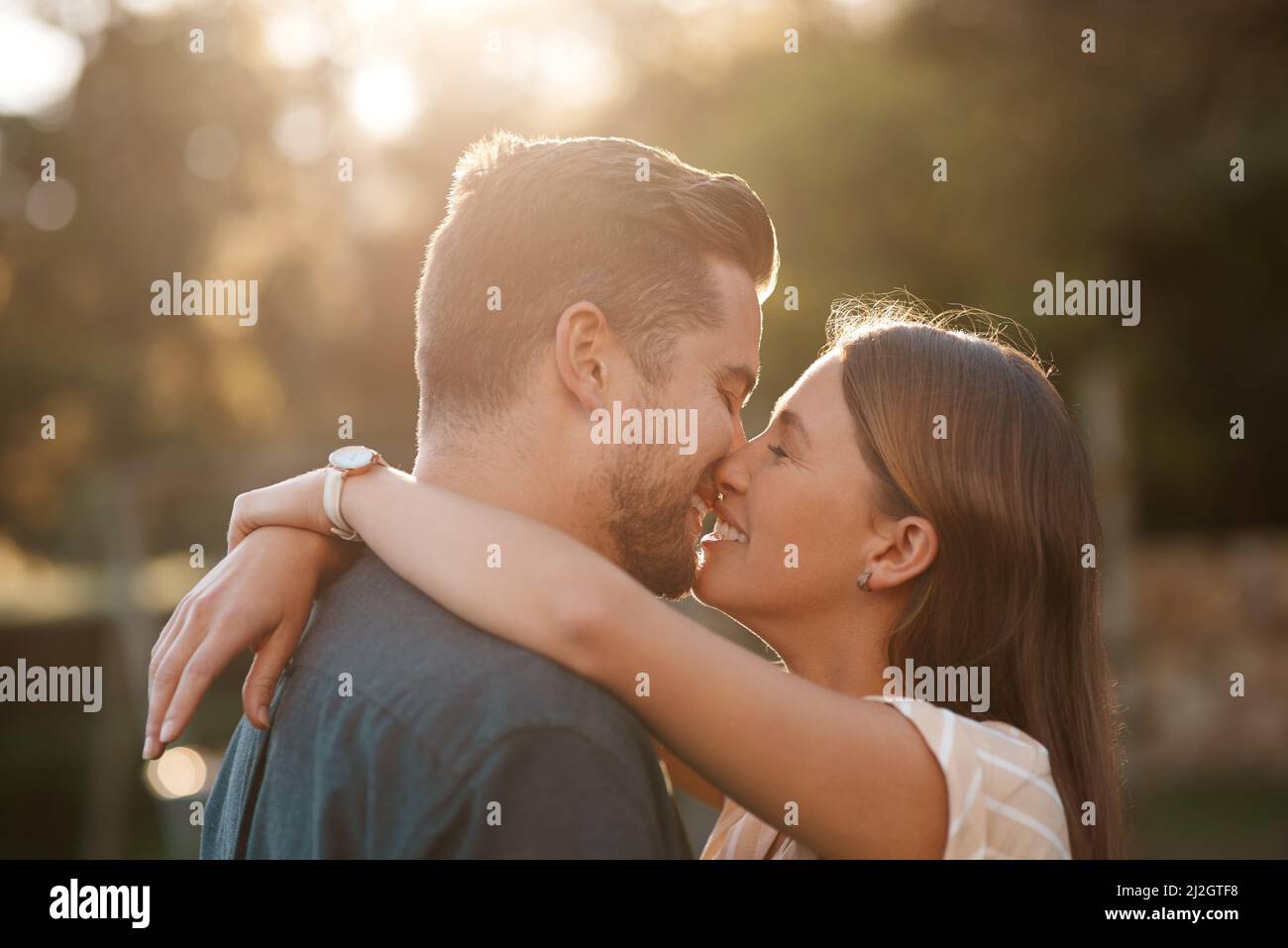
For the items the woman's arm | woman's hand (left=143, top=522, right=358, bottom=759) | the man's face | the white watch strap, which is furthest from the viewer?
the man's face

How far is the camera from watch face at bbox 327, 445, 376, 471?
8.21 ft

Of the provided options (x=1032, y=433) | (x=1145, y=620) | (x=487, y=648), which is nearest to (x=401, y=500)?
(x=487, y=648)

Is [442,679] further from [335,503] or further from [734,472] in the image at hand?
[734,472]

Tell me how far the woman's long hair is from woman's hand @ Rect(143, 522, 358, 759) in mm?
1278

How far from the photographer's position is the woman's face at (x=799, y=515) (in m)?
2.86

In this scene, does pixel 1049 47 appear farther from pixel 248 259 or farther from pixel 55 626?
pixel 55 626

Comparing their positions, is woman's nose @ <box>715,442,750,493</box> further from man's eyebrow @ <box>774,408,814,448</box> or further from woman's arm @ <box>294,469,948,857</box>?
woman's arm @ <box>294,469,948,857</box>

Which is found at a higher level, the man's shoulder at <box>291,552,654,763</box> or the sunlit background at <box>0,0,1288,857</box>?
the sunlit background at <box>0,0,1288,857</box>

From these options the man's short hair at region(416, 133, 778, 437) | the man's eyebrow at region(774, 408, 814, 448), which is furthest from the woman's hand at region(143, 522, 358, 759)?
the man's eyebrow at region(774, 408, 814, 448)

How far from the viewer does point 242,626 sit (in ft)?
7.65

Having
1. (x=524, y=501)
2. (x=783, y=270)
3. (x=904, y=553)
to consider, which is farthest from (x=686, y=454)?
(x=783, y=270)

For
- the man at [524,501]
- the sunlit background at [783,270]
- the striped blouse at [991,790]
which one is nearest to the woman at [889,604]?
the striped blouse at [991,790]

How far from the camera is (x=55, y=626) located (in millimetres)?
12094

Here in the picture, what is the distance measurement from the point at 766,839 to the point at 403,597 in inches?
44.9
